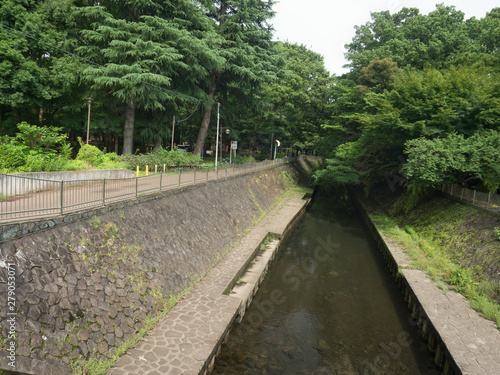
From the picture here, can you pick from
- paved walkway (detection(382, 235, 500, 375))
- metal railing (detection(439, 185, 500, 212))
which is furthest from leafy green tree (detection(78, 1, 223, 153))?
paved walkway (detection(382, 235, 500, 375))

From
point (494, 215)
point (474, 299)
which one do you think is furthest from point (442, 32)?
point (474, 299)

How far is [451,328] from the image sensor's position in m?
9.92

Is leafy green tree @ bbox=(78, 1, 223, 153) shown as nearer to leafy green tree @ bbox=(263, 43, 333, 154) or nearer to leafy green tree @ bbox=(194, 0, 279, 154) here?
leafy green tree @ bbox=(194, 0, 279, 154)

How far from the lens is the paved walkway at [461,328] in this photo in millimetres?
8305

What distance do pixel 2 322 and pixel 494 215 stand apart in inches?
747

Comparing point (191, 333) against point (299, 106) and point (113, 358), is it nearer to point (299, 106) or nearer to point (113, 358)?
point (113, 358)

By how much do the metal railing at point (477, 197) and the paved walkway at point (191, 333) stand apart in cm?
1366

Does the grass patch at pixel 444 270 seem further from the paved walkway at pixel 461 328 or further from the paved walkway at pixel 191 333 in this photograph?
the paved walkway at pixel 191 333

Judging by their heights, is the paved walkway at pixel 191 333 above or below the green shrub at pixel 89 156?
below

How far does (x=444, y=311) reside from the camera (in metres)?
11.0

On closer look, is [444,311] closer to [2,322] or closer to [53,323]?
[53,323]

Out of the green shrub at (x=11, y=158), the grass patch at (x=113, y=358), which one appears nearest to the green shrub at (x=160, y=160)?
the green shrub at (x=11, y=158)

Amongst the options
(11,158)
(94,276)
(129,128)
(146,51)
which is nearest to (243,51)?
(146,51)

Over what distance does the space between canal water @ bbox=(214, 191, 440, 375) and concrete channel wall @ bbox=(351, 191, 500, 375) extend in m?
0.56
